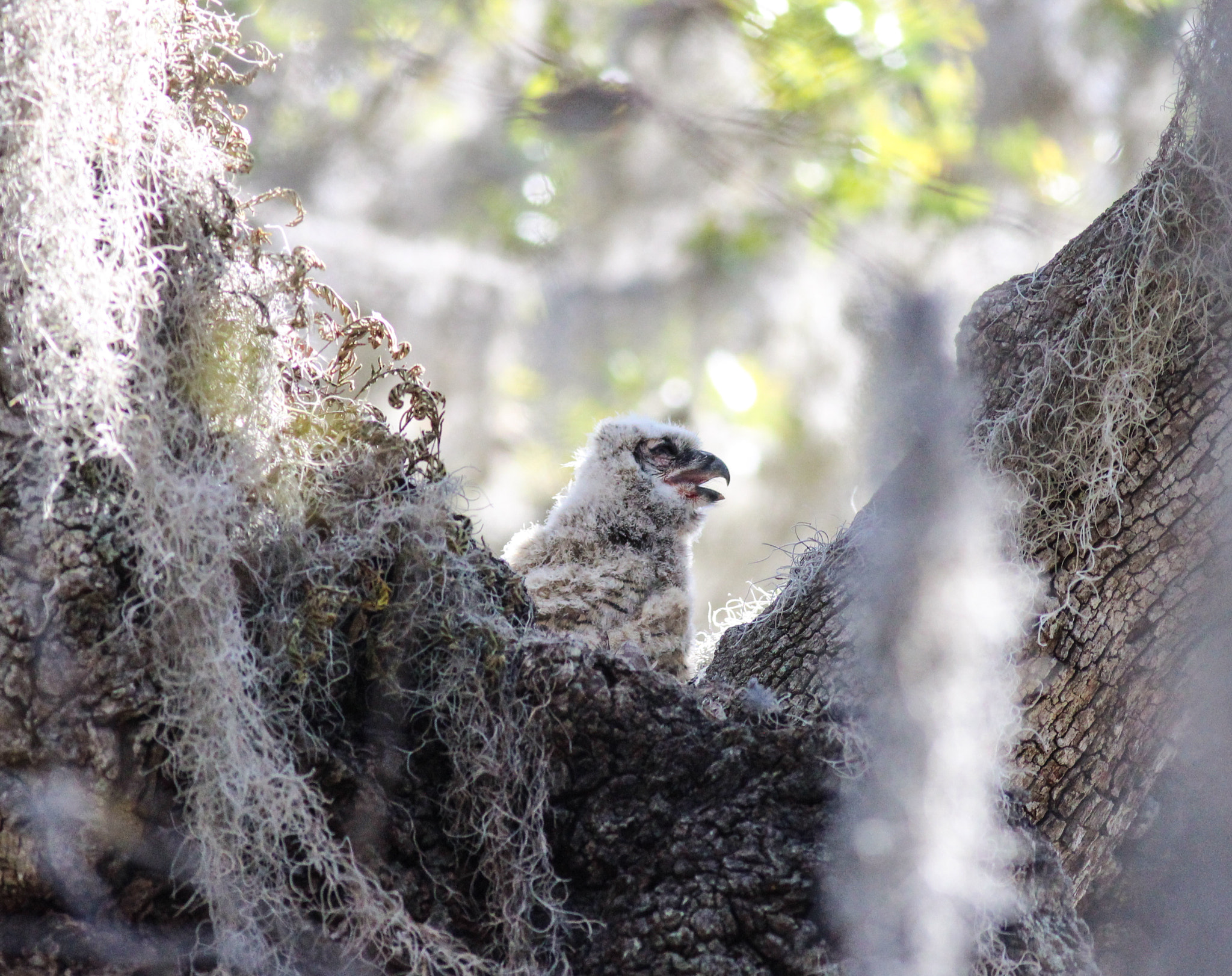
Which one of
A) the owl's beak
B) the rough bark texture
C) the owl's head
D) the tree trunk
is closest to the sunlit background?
the owl's head

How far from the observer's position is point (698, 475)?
439 cm

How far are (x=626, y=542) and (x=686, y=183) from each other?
344cm

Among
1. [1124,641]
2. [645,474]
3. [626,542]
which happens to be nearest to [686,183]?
[645,474]

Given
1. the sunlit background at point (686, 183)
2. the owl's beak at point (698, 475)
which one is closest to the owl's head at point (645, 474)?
the owl's beak at point (698, 475)

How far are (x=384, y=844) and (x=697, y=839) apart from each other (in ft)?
1.93

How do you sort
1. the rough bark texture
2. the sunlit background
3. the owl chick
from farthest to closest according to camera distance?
1. the sunlit background
2. the owl chick
3. the rough bark texture

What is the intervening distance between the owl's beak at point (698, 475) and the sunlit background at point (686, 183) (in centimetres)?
55

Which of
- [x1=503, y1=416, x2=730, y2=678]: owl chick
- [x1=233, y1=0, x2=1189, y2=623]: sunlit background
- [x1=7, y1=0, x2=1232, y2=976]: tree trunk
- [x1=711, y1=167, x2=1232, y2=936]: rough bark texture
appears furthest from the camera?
[x1=233, y1=0, x2=1189, y2=623]: sunlit background

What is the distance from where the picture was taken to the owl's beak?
434cm

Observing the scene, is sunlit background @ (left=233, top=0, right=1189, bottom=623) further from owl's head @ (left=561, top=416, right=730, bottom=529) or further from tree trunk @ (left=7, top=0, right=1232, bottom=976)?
tree trunk @ (left=7, top=0, right=1232, bottom=976)

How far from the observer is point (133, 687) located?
2.07 metres

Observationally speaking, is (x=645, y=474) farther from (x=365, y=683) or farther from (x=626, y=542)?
(x=365, y=683)

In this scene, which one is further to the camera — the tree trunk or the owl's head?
the owl's head

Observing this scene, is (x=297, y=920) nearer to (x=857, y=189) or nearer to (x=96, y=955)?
(x=96, y=955)
